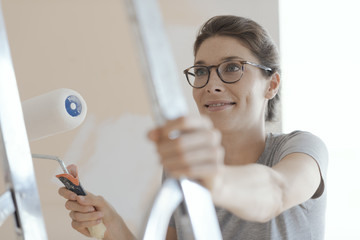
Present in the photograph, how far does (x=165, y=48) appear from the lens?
338 millimetres

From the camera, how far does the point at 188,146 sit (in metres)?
0.35

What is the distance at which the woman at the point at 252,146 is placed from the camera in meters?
0.70

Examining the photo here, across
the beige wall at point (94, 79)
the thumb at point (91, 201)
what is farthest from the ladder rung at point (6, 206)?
the beige wall at point (94, 79)

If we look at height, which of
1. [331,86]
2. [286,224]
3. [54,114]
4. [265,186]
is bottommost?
[286,224]

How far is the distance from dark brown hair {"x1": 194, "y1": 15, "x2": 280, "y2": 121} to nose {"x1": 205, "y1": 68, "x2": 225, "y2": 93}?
10 cm

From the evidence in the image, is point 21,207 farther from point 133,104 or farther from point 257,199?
point 133,104

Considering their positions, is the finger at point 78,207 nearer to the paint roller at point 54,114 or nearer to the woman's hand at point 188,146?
the paint roller at point 54,114

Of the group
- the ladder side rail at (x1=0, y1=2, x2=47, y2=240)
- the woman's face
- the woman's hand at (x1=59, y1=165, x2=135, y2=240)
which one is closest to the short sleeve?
the woman's face

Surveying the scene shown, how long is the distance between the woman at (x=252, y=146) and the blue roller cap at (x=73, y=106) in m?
0.17

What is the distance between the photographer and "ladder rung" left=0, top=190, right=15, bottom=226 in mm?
498

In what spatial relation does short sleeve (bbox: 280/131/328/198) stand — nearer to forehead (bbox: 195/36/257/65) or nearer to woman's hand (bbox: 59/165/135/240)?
forehead (bbox: 195/36/257/65)

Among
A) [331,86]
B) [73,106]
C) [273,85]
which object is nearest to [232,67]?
[273,85]

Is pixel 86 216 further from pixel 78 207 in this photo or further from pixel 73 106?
pixel 73 106

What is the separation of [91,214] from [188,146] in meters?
0.58
